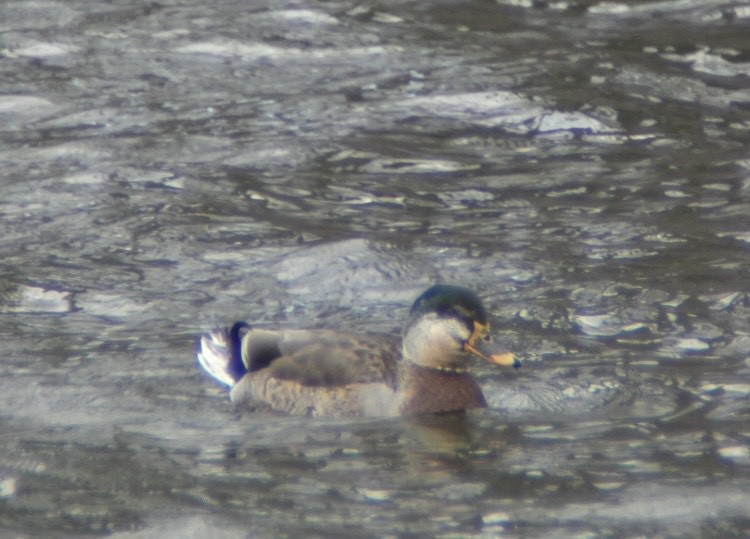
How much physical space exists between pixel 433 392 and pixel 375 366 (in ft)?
1.04

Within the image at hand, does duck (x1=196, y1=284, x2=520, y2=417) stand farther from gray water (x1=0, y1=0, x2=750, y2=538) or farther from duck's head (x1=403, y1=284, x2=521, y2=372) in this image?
gray water (x1=0, y1=0, x2=750, y2=538)

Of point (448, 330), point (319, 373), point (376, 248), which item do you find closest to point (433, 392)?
point (448, 330)

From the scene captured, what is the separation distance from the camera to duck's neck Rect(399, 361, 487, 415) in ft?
24.3

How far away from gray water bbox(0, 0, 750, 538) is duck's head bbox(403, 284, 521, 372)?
11.9 inches

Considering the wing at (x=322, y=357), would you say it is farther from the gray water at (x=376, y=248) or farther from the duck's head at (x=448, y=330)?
the gray water at (x=376, y=248)

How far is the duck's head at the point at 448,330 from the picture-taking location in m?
7.47

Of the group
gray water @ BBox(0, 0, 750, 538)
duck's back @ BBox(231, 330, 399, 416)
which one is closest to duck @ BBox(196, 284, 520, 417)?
duck's back @ BBox(231, 330, 399, 416)

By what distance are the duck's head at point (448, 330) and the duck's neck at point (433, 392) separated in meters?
0.07

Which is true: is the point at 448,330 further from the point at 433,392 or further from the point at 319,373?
the point at 319,373

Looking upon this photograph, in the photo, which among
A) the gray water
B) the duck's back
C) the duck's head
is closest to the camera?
the gray water

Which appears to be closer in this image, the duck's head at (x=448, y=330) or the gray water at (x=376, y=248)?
the gray water at (x=376, y=248)

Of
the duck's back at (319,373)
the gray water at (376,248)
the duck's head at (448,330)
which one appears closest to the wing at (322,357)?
the duck's back at (319,373)

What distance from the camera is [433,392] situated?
24.4 feet

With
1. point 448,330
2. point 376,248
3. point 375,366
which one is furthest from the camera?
point 376,248
